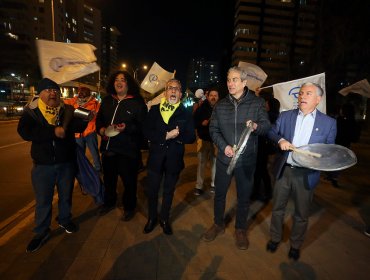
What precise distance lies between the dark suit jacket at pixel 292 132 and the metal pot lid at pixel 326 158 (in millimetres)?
149

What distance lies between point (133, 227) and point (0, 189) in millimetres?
3690

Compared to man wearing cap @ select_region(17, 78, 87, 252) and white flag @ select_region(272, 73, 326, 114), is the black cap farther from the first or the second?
white flag @ select_region(272, 73, 326, 114)

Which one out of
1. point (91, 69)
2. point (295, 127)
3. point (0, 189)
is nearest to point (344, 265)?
point (295, 127)

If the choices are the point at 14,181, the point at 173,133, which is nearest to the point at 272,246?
the point at 173,133

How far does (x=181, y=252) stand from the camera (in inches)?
141

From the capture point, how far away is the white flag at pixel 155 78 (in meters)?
8.76

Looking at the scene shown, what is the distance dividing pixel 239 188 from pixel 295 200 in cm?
71

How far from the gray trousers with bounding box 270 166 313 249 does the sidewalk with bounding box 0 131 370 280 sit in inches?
11.0

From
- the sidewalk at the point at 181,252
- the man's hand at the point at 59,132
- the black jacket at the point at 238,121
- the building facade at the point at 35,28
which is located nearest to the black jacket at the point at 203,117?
the sidewalk at the point at 181,252

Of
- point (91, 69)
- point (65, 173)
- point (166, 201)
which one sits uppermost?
point (91, 69)

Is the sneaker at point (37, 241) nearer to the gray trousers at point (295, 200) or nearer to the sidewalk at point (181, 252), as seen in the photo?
the sidewalk at point (181, 252)

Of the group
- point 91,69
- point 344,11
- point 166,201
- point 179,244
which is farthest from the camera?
point 344,11

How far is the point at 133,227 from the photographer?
4219 mm

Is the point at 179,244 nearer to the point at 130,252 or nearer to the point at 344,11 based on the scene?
the point at 130,252
